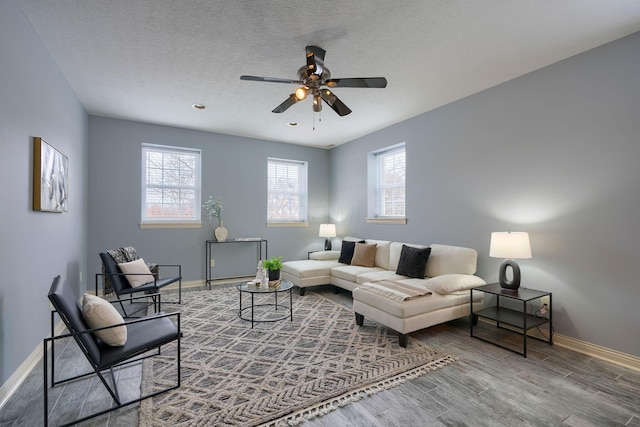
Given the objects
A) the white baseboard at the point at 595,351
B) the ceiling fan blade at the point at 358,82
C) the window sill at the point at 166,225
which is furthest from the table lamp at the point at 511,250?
the window sill at the point at 166,225

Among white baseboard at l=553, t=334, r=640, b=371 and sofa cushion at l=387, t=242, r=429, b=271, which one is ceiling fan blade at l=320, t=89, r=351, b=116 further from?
white baseboard at l=553, t=334, r=640, b=371

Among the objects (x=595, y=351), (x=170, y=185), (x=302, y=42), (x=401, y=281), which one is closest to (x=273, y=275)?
(x=401, y=281)

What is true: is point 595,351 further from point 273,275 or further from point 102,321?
point 102,321

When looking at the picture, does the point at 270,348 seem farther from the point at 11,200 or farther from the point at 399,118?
the point at 399,118

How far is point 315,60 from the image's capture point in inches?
97.4

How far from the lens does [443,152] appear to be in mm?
4137

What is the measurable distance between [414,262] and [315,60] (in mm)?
2694

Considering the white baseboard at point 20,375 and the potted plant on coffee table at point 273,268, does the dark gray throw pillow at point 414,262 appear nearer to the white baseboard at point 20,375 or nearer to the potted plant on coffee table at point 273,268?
the potted plant on coffee table at point 273,268

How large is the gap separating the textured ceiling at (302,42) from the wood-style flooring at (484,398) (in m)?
2.76

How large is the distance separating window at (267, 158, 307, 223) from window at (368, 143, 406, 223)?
1.61 m

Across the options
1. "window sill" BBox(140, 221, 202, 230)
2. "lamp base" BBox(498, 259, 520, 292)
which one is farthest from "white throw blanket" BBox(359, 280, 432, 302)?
"window sill" BBox(140, 221, 202, 230)

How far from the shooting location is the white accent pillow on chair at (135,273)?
3680 millimetres

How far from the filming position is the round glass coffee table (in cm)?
337

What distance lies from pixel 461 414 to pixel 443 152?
320 centimetres
